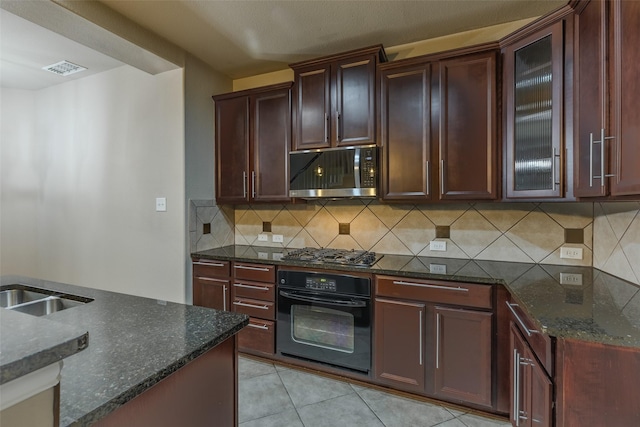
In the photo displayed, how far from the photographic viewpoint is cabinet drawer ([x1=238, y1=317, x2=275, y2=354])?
2.53 m

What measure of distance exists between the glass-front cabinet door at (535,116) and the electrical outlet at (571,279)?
19.6 inches

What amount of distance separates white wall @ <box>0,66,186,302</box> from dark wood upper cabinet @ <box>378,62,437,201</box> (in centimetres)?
175

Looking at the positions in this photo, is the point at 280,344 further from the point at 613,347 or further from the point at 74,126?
the point at 74,126

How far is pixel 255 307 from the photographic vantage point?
2.57m

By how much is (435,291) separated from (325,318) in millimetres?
842

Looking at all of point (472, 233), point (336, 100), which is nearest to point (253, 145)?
point (336, 100)

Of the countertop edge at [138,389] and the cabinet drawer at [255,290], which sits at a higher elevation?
the countertop edge at [138,389]

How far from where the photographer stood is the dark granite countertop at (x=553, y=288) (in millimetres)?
1102

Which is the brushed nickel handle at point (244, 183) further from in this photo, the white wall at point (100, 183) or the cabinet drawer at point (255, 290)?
the cabinet drawer at point (255, 290)

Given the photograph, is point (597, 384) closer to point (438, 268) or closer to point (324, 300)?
point (438, 268)

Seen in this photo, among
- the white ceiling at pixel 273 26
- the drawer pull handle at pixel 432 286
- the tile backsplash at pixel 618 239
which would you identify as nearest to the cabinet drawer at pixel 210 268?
the drawer pull handle at pixel 432 286

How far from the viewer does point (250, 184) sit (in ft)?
9.41

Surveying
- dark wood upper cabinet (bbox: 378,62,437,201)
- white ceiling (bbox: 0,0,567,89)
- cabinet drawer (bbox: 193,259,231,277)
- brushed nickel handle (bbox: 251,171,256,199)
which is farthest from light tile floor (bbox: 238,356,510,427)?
white ceiling (bbox: 0,0,567,89)

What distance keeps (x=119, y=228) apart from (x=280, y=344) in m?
1.96
